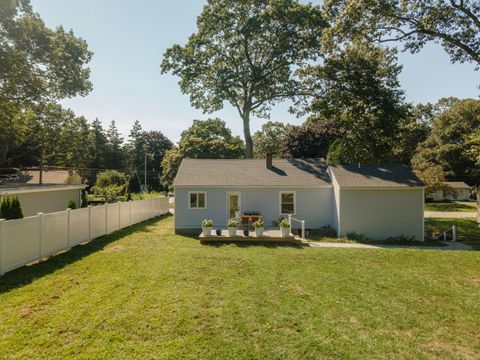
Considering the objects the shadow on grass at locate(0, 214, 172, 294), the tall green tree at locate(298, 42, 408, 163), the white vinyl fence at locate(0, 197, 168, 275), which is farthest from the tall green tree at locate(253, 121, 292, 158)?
the shadow on grass at locate(0, 214, 172, 294)

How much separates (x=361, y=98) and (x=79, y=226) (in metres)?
20.3

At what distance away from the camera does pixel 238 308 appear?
621 centimetres

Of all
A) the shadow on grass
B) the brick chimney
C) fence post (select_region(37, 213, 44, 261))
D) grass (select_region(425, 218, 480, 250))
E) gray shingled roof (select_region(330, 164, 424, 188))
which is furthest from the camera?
the brick chimney

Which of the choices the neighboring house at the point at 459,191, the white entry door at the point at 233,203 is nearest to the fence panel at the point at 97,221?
the white entry door at the point at 233,203

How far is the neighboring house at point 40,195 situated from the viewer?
Result: 14523 millimetres

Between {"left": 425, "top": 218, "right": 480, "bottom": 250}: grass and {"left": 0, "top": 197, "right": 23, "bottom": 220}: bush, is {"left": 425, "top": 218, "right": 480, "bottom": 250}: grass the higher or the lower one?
the lower one

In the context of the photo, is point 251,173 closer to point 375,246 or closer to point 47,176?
point 375,246

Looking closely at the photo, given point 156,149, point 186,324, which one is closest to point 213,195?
point 186,324

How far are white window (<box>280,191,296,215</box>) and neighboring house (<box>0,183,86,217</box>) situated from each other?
1313 cm

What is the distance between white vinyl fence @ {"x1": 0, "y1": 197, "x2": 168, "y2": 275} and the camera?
26.7ft

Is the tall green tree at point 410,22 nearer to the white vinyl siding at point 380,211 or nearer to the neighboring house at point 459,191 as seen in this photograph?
the white vinyl siding at point 380,211

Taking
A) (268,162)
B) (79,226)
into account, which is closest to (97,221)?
(79,226)

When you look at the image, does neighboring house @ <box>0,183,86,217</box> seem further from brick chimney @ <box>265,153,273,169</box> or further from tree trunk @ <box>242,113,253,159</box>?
tree trunk @ <box>242,113,253,159</box>

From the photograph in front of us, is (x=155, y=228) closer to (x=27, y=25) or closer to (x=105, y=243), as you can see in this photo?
(x=105, y=243)
